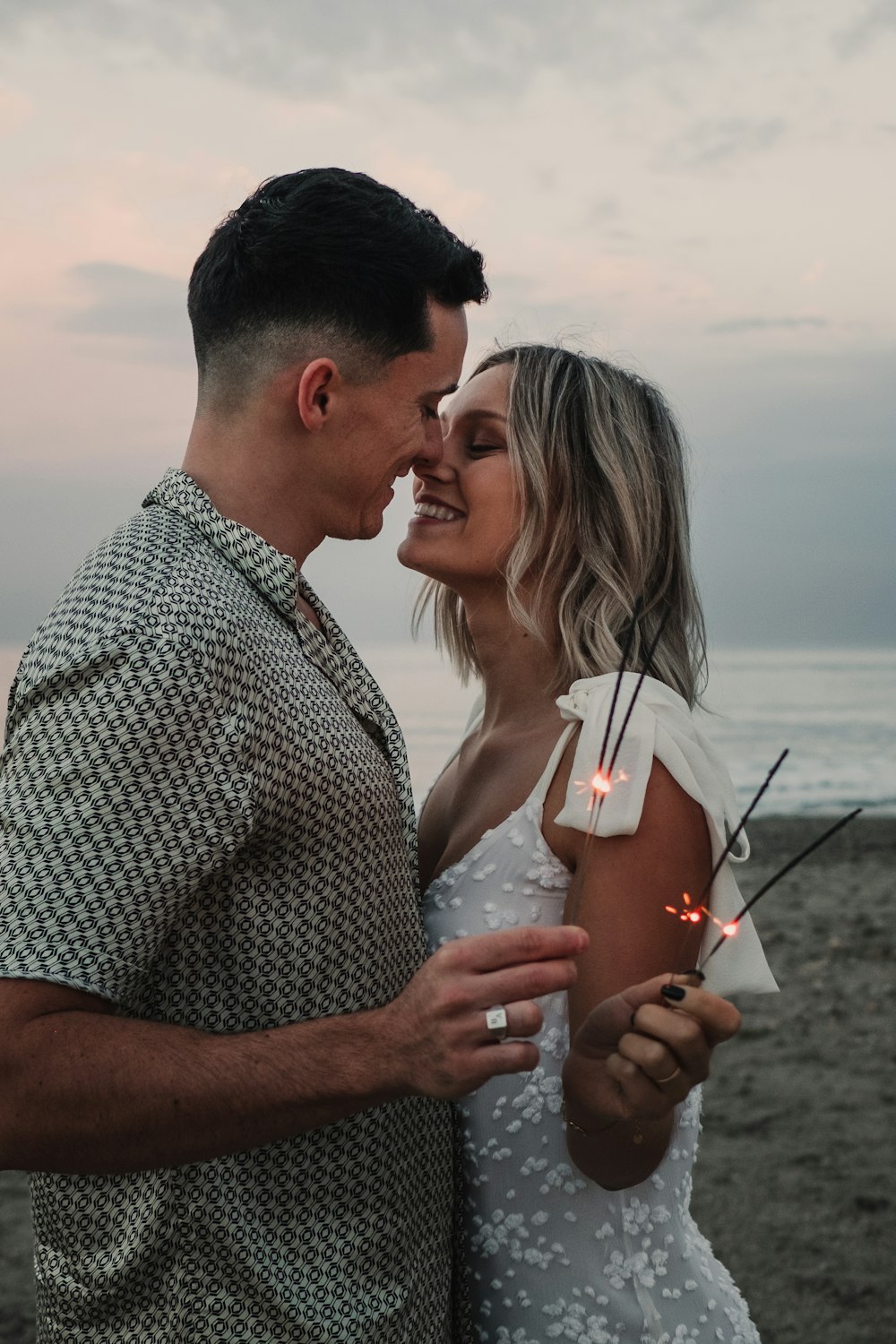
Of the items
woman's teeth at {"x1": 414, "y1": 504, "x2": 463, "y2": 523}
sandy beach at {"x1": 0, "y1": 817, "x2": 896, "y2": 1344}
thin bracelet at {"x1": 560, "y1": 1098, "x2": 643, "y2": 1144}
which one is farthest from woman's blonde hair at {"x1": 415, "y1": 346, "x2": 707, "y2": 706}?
sandy beach at {"x1": 0, "y1": 817, "x2": 896, "y2": 1344}

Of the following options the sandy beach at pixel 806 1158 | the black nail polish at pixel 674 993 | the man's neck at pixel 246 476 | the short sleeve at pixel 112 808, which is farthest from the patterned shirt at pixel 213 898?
the sandy beach at pixel 806 1158

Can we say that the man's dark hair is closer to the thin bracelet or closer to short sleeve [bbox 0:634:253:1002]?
short sleeve [bbox 0:634:253:1002]

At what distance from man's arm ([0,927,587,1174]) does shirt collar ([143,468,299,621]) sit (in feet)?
3.00

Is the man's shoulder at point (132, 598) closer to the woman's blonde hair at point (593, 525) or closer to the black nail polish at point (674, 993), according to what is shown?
the black nail polish at point (674, 993)

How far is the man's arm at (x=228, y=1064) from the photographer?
188 centimetres

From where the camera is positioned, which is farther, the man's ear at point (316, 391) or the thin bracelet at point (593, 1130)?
the man's ear at point (316, 391)

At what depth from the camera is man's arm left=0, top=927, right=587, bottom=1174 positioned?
188 cm

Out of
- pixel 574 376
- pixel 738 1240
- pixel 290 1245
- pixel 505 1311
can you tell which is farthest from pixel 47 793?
pixel 738 1240

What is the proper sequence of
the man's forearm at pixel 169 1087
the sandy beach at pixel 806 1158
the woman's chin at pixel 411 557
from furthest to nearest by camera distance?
the sandy beach at pixel 806 1158 < the woman's chin at pixel 411 557 < the man's forearm at pixel 169 1087

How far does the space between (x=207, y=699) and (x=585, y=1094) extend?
42.9 inches

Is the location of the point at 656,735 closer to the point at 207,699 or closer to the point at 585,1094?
the point at 585,1094

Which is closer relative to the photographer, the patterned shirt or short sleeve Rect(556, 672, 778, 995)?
the patterned shirt

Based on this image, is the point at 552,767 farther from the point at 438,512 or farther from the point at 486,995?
the point at 486,995

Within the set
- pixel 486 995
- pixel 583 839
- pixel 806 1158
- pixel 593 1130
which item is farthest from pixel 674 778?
pixel 806 1158
